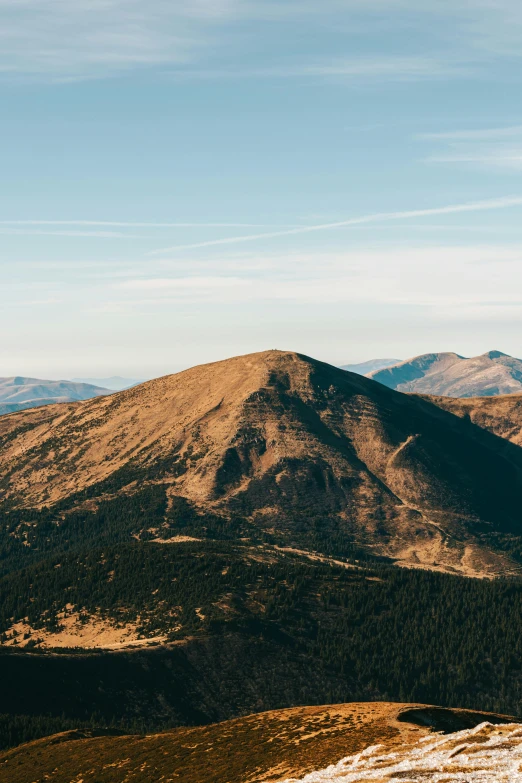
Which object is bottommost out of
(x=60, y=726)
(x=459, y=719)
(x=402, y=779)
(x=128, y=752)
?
(x=60, y=726)

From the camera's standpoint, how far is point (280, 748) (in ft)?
380

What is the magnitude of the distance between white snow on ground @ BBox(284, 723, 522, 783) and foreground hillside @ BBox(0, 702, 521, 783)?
208mm

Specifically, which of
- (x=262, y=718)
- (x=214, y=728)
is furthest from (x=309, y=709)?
(x=214, y=728)

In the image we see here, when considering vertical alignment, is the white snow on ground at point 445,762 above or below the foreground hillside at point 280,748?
above

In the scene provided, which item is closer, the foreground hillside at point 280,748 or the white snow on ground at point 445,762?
the white snow on ground at point 445,762

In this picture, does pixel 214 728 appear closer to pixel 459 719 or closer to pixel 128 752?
pixel 128 752

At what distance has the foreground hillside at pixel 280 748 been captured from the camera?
88312 millimetres

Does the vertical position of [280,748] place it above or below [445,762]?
below

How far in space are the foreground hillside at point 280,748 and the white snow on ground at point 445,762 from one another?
0.68ft

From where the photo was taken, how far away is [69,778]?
13388cm

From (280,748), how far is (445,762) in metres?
41.0

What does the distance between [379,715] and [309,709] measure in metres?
19.7

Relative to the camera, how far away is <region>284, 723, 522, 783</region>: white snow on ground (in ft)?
244

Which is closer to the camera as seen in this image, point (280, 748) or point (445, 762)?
point (445, 762)
